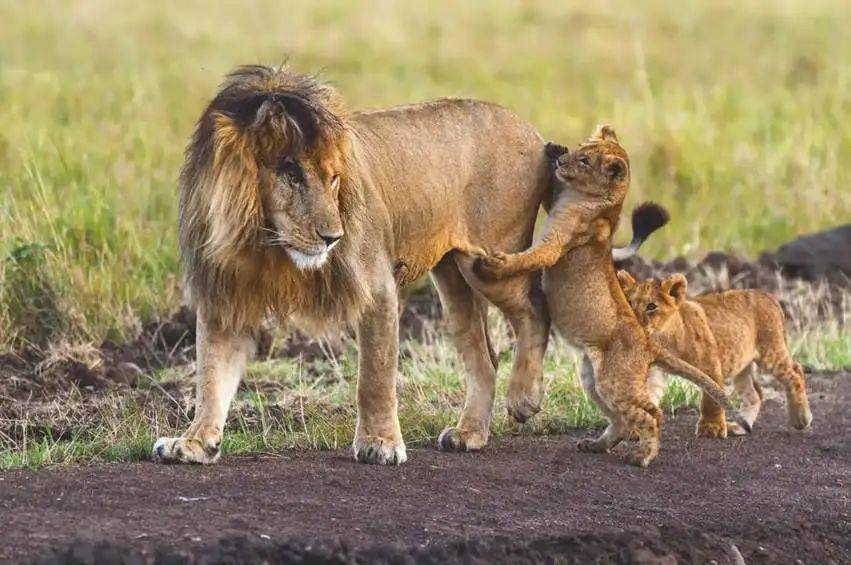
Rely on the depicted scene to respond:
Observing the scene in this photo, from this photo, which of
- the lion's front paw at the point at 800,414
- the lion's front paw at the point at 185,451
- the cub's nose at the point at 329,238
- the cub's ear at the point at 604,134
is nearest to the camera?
the cub's nose at the point at 329,238

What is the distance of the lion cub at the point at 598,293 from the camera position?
6.74 m

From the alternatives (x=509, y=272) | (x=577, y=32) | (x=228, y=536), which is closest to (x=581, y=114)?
(x=577, y=32)

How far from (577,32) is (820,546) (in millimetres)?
17656

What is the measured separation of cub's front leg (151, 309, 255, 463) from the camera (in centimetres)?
615

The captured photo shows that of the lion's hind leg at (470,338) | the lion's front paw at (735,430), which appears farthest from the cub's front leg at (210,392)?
the lion's front paw at (735,430)

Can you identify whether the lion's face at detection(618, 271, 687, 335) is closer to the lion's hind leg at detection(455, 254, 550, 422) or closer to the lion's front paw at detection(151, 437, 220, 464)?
the lion's hind leg at detection(455, 254, 550, 422)

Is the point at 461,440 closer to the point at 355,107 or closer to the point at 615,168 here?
the point at 615,168

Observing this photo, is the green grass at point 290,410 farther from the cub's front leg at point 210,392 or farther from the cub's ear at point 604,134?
the cub's ear at point 604,134

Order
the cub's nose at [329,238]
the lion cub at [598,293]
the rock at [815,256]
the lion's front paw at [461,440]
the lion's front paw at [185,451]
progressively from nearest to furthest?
the cub's nose at [329,238]
the lion's front paw at [185,451]
the lion cub at [598,293]
the lion's front paw at [461,440]
the rock at [815,256]

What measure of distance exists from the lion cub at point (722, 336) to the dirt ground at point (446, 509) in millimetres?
402

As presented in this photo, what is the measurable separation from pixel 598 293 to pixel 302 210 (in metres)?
1.49

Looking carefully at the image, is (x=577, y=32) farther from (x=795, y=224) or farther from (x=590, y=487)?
(x=590, y=487)

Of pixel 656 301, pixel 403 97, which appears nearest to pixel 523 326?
pixel 656 301

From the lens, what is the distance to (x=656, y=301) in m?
7.02
